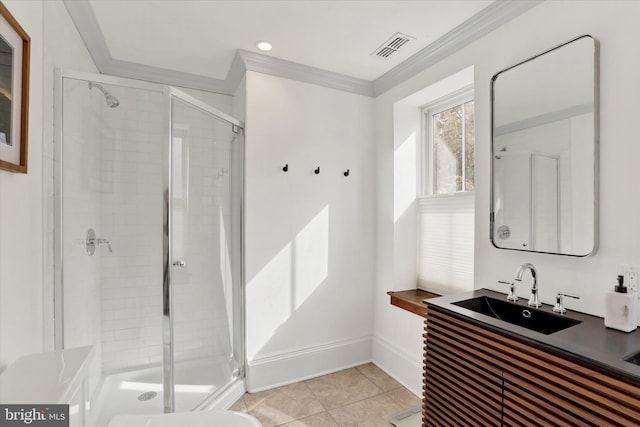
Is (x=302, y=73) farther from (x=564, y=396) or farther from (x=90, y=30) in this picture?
(x=564, y=396)

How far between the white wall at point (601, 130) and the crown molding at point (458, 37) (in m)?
0.04

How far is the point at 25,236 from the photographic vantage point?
4.35 ft

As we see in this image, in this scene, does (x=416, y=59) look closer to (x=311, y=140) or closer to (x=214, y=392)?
(x=311, y=140)

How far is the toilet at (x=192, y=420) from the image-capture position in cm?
121

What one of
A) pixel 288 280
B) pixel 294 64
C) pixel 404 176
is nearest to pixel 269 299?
pixel 288 280

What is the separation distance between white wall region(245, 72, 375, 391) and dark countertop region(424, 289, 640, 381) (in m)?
1.39

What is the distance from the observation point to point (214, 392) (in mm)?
2133

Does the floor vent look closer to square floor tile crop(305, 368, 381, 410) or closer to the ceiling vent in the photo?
square floor tile crop(305, 368, 381, 410)

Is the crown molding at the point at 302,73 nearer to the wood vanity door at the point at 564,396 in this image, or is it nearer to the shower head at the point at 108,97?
the shower head at the point at 108,97

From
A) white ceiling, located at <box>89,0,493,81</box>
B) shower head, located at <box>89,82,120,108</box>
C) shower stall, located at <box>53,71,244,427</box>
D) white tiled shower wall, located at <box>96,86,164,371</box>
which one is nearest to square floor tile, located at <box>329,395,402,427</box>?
shower stall, located at <box>53,71,244,427</box>

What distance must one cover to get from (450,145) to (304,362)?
2.12 metres

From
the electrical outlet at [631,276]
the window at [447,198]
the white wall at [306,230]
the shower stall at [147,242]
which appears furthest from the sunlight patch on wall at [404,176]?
the electrical outlet at [631,276]

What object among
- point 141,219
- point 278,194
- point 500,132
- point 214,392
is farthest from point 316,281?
point 500,132

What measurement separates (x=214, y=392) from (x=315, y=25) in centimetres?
249
